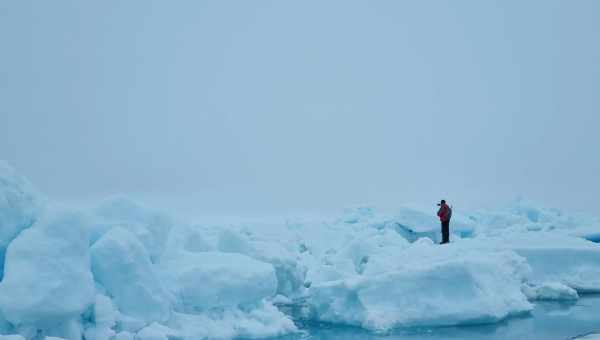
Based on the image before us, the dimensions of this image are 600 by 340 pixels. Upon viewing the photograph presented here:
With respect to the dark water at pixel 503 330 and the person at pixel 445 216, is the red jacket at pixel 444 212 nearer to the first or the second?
the person at pixel 445 216

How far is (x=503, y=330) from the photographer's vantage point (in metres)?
7.69

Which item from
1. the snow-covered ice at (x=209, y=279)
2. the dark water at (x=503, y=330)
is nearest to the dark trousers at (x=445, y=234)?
the snow-covered ice at (x=209, y=279)

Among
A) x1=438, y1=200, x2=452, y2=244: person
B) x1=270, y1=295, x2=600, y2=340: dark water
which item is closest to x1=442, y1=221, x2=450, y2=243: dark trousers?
x1=438, y1=200, x2=452, y2=244: person

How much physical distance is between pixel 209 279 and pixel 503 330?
3462 millimetres

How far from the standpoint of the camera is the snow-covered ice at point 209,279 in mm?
5762

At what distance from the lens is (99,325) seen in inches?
243

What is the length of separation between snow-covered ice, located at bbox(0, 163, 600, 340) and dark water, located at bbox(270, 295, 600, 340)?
192 millimetres

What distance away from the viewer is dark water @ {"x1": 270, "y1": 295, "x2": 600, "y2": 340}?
23.8 feet

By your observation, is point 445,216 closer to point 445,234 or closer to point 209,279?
point 445,234

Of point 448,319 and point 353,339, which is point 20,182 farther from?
point 448,319

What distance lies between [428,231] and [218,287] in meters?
9.85

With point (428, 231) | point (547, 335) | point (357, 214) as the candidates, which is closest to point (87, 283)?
point (547, 335)

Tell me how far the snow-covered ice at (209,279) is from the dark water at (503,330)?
0.19 m

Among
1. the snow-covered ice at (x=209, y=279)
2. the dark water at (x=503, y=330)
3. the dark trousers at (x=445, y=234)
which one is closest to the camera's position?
the snow-covered ice at (x=209, y=279)
